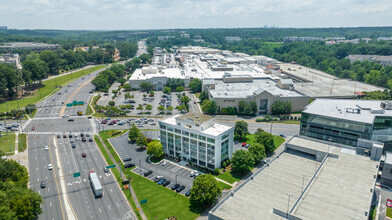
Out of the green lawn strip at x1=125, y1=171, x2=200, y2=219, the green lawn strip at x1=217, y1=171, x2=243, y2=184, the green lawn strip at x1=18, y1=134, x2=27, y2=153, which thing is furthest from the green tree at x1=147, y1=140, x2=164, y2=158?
the green lawn strip at x1=18, y1=134, x2=27, y2=153

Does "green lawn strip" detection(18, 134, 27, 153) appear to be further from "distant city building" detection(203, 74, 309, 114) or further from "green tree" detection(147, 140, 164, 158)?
"distant city building" detection(203, 74, 309, 114)

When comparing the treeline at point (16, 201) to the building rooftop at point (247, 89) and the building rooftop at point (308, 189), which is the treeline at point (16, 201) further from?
the building rooftop at point (247, 89)

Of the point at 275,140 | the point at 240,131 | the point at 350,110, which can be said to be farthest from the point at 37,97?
the point at 350,110

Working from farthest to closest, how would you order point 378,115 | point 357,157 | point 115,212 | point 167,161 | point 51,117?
point 51,117, point 167,161, point 378,115, point 357,157, point 115,212

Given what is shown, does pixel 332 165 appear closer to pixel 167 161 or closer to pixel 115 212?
pixel 167 161

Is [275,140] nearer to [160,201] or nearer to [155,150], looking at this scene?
[155,150]

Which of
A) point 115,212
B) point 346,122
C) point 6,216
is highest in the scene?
point 346,122

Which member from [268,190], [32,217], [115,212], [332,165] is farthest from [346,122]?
[32,217]
